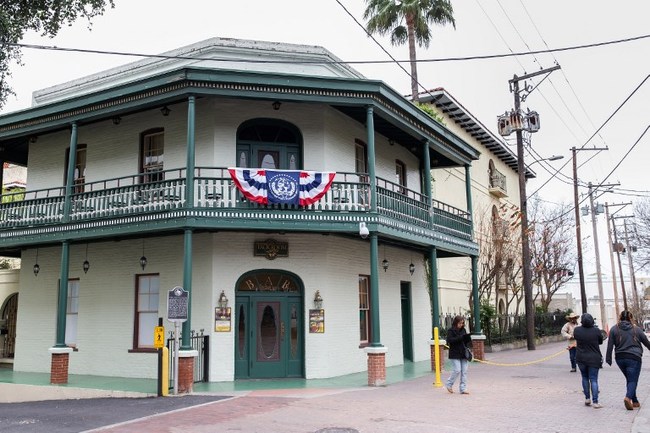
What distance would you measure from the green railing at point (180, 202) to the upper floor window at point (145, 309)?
7.46ft

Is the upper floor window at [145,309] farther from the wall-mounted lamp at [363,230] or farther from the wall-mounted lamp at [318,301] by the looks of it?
the wall-mounted lamp at [363,230]

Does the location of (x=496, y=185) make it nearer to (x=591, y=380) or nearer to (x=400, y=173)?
(x=400, y=173)

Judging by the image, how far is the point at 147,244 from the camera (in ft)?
56.2

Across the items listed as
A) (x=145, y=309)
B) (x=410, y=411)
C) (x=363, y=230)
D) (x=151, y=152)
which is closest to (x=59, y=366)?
(x=145, y=309)

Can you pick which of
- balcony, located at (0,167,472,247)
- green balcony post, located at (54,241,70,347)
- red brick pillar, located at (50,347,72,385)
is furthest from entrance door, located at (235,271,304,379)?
green balcony post, located at (54,241,70,347)

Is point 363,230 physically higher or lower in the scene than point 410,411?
higher

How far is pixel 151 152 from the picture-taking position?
1769 cm

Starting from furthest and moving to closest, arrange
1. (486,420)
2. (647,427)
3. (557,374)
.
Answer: (557,374) → (486,420) → (647,427)

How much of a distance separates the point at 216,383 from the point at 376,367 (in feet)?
12.8

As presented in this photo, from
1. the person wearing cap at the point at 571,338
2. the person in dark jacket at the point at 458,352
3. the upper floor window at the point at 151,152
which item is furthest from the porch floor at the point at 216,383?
the upper floor window at the point at 151,152

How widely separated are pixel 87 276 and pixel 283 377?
6718 millimetres

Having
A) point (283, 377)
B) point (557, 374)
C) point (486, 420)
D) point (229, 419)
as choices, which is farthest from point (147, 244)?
point (557, 374)

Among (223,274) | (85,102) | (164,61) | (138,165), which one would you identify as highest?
(164,61)

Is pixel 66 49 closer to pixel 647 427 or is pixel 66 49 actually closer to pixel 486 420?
pixel 486 420
